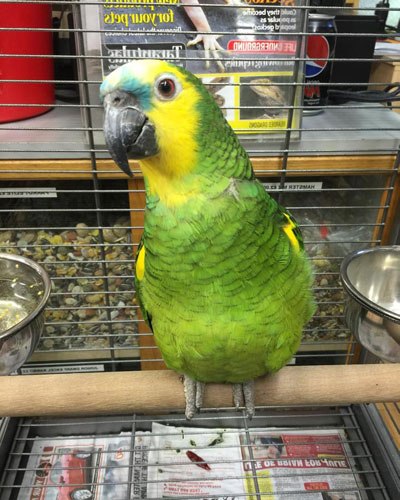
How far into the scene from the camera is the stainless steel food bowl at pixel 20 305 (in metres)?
0.76

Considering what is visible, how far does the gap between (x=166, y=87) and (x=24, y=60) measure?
58 cm

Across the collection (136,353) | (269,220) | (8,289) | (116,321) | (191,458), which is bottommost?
(191,458)

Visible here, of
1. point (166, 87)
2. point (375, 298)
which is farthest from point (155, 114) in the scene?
point (375, 298)

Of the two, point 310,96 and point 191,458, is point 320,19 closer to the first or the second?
point 310,96

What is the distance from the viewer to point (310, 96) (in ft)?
3.25

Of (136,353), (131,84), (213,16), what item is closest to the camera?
(131,84)

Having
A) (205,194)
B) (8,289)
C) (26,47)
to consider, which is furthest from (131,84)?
(8,289)

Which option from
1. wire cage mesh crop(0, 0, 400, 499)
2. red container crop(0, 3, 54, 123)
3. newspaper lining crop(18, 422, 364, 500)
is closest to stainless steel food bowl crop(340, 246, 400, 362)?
wire cage mesh crop(0, 0, 400, 499)

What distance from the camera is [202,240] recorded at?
0.54 meters

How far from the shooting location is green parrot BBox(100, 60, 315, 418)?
46cm

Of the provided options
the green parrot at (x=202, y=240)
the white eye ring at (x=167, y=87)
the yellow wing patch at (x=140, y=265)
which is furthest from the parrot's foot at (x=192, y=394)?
the white eye ring at (x=167, y=87)

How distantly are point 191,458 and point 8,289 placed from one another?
0.57 meters

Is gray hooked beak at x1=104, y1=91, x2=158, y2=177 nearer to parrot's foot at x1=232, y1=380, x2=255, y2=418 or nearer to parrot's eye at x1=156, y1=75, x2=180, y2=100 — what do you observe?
parrot's eye at x1=156, y1=75, x2=180, y2=100

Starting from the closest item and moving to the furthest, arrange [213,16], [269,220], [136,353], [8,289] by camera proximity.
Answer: [269,220] → [213,16] → [8,289] → [136,353]
